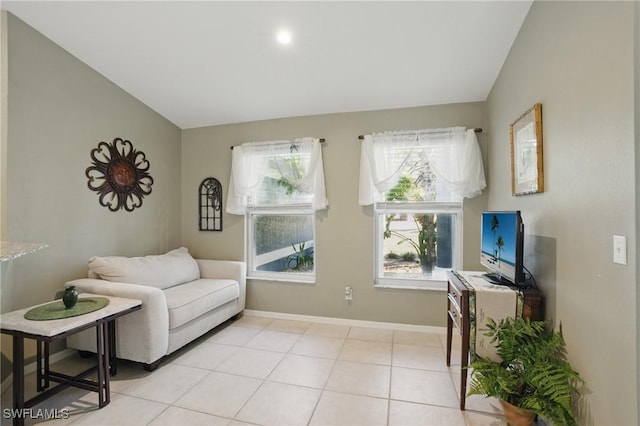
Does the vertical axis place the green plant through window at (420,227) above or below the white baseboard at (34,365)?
above

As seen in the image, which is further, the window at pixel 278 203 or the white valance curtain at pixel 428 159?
the window at pixel 278 203

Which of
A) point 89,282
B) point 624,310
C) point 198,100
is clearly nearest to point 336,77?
point 198,100

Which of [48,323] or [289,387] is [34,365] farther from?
[289,387]

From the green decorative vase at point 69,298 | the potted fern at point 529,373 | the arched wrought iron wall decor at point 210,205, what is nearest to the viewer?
the potted fern at point 529,373

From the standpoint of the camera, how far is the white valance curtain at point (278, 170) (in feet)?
10.8

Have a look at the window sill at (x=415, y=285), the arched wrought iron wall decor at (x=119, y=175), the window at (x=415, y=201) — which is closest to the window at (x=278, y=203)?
the window at (x=415, y=201)

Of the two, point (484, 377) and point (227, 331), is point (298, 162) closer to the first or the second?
point (227, 331)

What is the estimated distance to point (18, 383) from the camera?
172cm

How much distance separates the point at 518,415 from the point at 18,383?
2.84m

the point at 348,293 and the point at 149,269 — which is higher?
the point at 149,269

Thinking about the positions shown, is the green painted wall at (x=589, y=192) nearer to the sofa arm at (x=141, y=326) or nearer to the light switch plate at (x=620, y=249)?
the light switch plate at (x=620, y=249)

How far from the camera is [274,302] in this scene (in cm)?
354

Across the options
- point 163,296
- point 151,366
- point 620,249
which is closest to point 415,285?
point 620,249

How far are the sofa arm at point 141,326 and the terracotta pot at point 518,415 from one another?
2394mm
